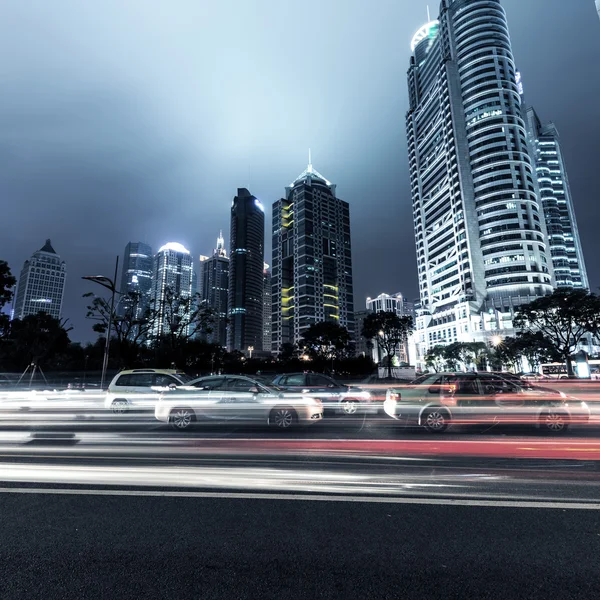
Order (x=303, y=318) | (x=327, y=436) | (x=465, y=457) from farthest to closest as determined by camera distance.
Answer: (x=303, y=318), (x=327, y=436), (x=465, y=457)

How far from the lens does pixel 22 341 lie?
1564 inches

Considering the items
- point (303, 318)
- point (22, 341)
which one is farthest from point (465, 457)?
point (303, 318)

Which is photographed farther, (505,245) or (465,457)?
(505,245)

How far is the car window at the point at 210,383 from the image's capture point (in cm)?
1059

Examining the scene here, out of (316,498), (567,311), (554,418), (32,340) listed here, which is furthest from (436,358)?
(316,498)

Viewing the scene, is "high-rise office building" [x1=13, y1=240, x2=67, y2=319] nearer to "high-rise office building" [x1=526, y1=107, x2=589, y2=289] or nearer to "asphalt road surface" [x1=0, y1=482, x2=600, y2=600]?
"asphalt road surface" [x1=0, y1=482, x2=600, y2=600]

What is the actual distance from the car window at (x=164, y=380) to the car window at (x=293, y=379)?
13.3 ft

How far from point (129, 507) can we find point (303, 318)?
156146 mm

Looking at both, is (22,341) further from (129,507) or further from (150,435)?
(129,507)

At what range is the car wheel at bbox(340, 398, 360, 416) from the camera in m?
13.5

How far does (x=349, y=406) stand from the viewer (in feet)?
44.4

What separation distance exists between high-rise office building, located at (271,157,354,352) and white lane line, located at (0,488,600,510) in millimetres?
153314

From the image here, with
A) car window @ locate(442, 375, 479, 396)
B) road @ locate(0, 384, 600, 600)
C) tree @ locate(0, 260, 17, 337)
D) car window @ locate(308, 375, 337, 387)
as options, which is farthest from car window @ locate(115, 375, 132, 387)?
tree @ locate(0, 260, 17, 337)

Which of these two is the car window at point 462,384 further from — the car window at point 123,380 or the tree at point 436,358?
the tree at point 436,358
